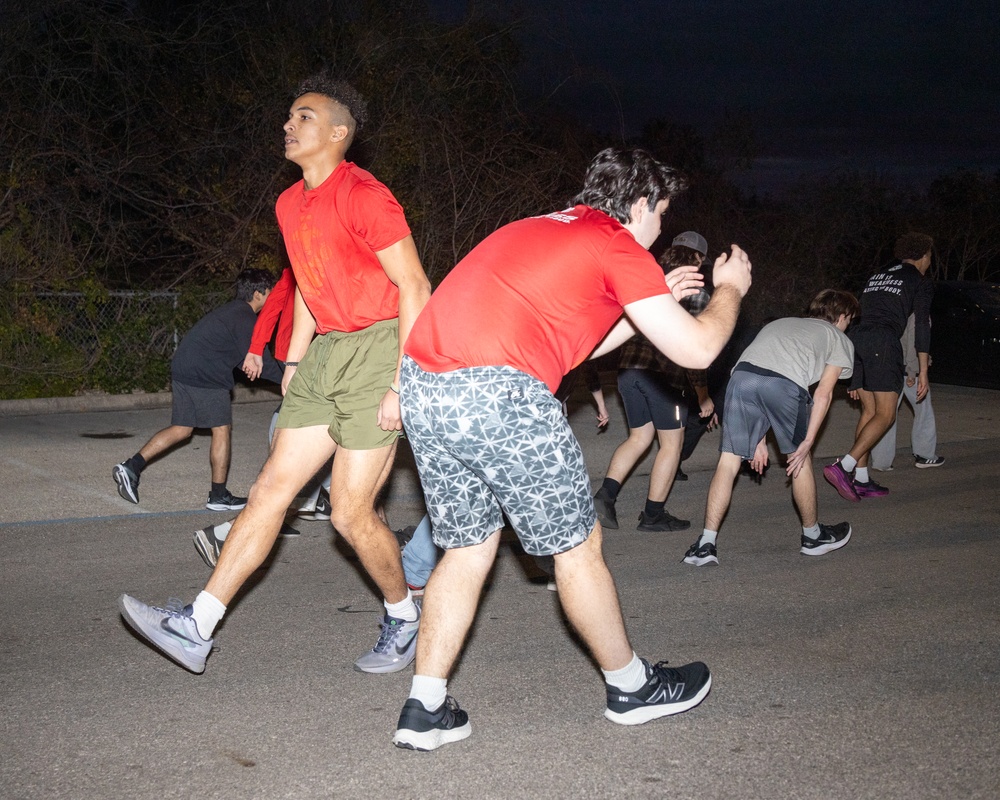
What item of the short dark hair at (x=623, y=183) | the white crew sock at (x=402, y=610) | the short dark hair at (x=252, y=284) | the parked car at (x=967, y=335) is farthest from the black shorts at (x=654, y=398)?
the parked car at (x=967, y=335)

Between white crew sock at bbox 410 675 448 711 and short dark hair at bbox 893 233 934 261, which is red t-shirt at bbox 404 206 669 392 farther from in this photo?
short dark hair at bbox 893 233 934 261

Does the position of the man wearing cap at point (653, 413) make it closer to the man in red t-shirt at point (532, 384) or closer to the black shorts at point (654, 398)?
the black shorts at point (654, 398)

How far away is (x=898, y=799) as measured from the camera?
10.5 feet

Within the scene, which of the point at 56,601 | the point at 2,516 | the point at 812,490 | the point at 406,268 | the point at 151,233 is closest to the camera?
the point at 406,268

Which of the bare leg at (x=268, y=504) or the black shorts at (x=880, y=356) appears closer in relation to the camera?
the bare leg at (x=268, y=504)

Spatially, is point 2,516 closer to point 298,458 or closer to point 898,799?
point 298,458

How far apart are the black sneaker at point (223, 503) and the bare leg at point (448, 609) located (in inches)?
161

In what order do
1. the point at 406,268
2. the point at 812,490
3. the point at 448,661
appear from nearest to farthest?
the point at 448,661 < the point at 406,268 < the point at 812,490

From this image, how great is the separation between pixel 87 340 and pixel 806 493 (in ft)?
31.8

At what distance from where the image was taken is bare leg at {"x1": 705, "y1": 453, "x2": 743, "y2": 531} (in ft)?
19.7

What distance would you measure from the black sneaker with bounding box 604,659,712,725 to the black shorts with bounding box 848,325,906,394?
4923mm

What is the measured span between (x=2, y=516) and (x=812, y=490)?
5047 mm

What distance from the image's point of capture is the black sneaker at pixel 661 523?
689cm

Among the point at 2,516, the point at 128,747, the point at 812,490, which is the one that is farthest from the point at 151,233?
the point at 128,747
